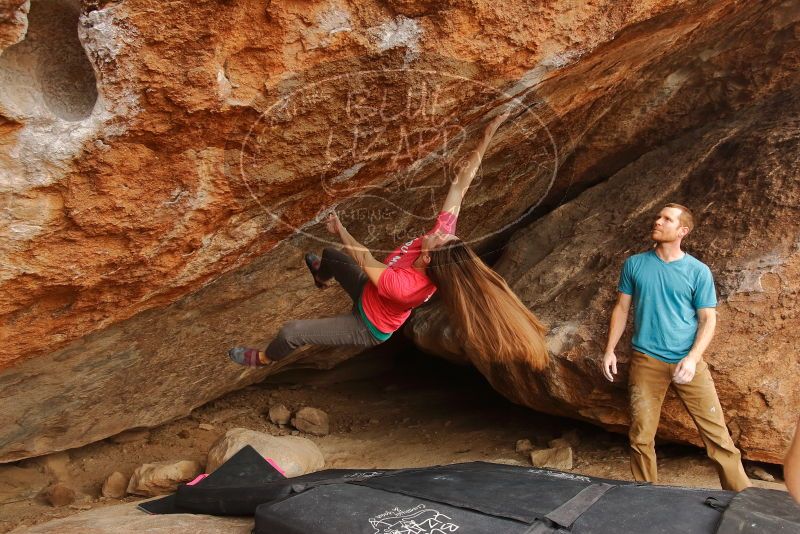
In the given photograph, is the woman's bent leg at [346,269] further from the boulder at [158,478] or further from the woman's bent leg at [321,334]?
the boulder at [158,478]

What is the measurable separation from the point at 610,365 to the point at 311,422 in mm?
2711

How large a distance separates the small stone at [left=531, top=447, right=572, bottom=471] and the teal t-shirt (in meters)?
1.13

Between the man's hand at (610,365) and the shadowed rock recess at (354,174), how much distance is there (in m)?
0.24

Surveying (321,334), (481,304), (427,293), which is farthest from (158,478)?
(481,304)

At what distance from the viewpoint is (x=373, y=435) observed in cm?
523

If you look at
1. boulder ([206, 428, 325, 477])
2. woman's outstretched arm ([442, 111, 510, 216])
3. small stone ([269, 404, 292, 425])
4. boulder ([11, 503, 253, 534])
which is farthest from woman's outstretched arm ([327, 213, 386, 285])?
small stone ([269, 404, 292, 425])

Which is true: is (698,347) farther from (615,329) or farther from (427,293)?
(427,293)

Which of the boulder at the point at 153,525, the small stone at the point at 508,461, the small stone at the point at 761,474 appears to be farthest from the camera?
the small stone at the point at 508,461

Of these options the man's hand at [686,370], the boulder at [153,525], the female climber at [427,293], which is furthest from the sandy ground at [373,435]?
the female climber at [427,293]

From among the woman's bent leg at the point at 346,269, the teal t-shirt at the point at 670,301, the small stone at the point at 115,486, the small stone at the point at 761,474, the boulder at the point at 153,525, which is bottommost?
the small stone at the point at 761,474

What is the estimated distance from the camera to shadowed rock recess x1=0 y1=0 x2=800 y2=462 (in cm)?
236

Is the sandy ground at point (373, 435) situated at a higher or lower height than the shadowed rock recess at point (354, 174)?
lower

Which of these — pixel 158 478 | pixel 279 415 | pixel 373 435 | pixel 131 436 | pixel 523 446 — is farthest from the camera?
pixel 279 415

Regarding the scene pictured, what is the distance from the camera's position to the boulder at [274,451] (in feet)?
13.9
